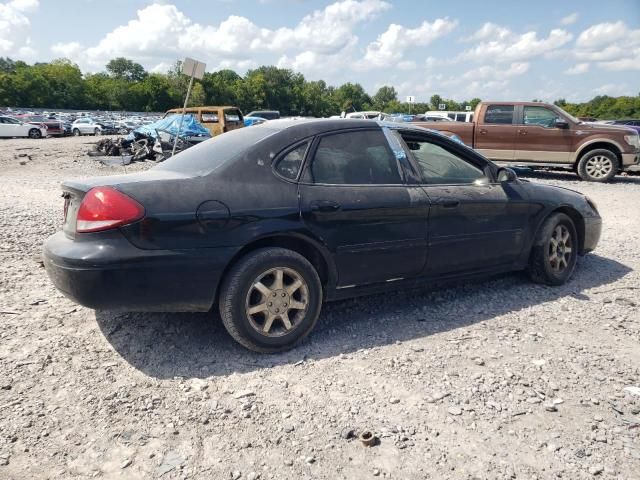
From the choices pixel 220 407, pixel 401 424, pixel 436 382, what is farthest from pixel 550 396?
pixel 220 407

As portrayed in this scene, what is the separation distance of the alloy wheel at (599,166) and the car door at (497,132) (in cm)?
189

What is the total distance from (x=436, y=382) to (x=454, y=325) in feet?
3.11

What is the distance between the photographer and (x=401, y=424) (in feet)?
8.98

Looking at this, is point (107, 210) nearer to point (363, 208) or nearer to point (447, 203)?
point (363, 208)

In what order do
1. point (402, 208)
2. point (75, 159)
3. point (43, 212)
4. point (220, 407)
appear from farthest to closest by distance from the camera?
point (75, 159)
point (43, 212)
point (402, 208)
point (220, 407)

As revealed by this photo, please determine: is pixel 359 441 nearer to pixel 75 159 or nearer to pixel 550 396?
pixel 550 396

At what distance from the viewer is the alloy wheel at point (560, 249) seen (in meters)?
4.91

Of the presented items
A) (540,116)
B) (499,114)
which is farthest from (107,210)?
(540,116)

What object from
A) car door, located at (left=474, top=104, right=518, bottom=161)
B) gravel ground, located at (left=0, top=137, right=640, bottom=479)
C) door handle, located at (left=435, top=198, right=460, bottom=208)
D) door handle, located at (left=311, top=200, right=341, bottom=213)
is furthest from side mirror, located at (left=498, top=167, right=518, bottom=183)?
car door, located at (left=474, top=104, right=518, bottom=161)

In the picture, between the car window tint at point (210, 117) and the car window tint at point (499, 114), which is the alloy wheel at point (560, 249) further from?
the car window tint at point (210, 117)

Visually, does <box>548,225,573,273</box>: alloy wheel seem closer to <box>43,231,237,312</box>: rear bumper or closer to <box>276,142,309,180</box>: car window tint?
<box>276,142,309,180</box>: car window tint

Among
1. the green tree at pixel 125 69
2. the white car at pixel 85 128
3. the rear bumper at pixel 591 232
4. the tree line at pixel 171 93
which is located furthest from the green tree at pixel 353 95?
A: the rear bumper at pixel 591 232

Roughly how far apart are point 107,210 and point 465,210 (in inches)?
107

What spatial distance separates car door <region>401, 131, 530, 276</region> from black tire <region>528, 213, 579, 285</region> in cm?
27
